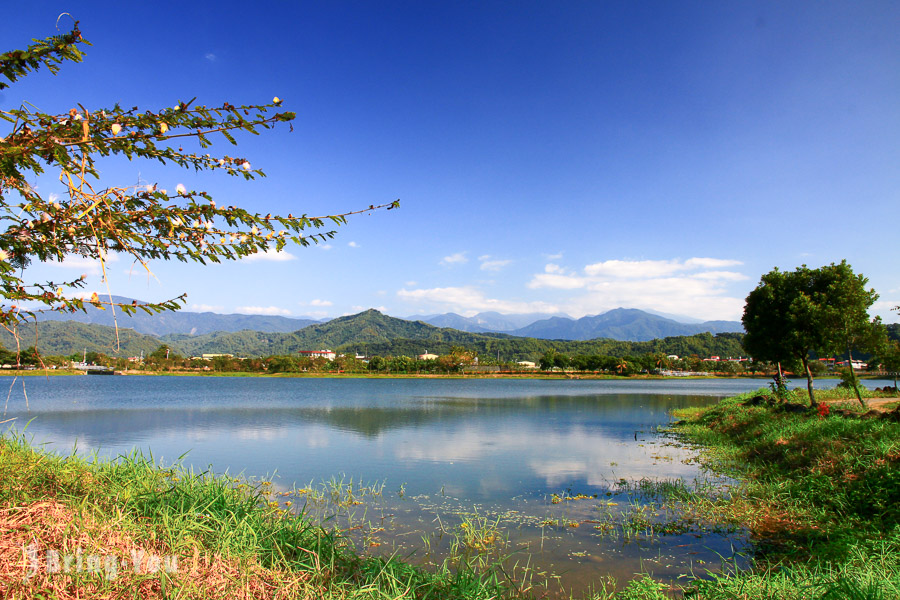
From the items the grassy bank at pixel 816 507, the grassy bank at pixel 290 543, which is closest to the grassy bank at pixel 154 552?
the grassy bank at pixel 290 543

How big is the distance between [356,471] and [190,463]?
5063 mm

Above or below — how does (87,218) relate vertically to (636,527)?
above

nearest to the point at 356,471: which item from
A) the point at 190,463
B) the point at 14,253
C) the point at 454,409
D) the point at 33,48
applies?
the point at 190,463

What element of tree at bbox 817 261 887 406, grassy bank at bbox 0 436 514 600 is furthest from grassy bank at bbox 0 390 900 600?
tree at bbox 817 261 887 406

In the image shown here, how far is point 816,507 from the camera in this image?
8836 millimetres

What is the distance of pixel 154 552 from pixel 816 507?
10.7 m

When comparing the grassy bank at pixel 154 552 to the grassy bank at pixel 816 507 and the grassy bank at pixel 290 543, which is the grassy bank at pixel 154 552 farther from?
the grassy bank at pixel 816 507

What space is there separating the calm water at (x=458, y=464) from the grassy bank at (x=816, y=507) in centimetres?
99

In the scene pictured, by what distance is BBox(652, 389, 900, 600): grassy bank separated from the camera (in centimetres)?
503

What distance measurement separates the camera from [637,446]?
18562 millimetres

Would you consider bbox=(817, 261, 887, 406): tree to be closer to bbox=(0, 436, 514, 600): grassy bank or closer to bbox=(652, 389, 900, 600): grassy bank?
bbox=(652, 389, 900, 600): grassy bank

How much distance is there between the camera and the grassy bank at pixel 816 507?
5.03m

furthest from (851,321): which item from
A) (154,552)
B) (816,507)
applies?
(154,552)

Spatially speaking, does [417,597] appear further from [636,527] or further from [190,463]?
[190,463]
